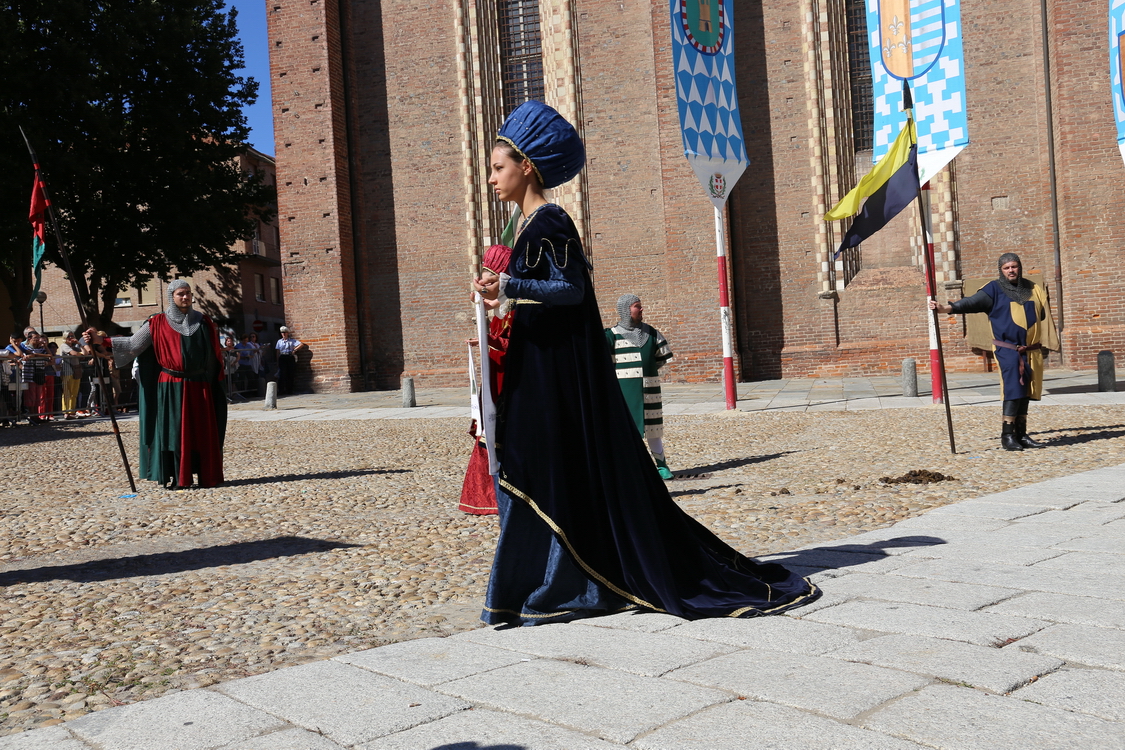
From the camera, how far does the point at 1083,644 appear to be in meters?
3.05

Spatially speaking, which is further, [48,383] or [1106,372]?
[48,383]

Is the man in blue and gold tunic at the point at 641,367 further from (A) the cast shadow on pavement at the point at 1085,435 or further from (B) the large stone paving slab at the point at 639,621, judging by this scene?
(B) the large stone paving slab at the point at 639,621

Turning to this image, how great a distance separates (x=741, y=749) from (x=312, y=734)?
1096 millimetres

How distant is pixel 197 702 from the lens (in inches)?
113

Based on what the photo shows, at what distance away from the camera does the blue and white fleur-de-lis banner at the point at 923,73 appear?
42.3 feet

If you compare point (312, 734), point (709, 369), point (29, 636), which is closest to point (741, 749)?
point (312, 734)

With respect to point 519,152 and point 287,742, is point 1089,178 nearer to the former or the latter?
point 519,152

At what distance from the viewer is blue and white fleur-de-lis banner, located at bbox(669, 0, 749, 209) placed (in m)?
13.2

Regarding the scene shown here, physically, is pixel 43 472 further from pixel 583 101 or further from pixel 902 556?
pixel 583 101

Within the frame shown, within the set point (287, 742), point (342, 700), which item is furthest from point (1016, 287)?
point (287, 742)

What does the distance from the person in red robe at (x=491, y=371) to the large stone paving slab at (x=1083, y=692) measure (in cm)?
218

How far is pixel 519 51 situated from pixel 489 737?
899 inches

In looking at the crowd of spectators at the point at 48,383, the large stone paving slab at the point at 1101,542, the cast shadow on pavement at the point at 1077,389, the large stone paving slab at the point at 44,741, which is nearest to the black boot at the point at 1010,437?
the large stone paving slab at the point at 1101,542

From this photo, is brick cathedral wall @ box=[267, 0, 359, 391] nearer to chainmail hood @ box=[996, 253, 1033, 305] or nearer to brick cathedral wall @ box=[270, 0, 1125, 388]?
brick cathedral wall @ box=[270, 0, 1125, 388]
